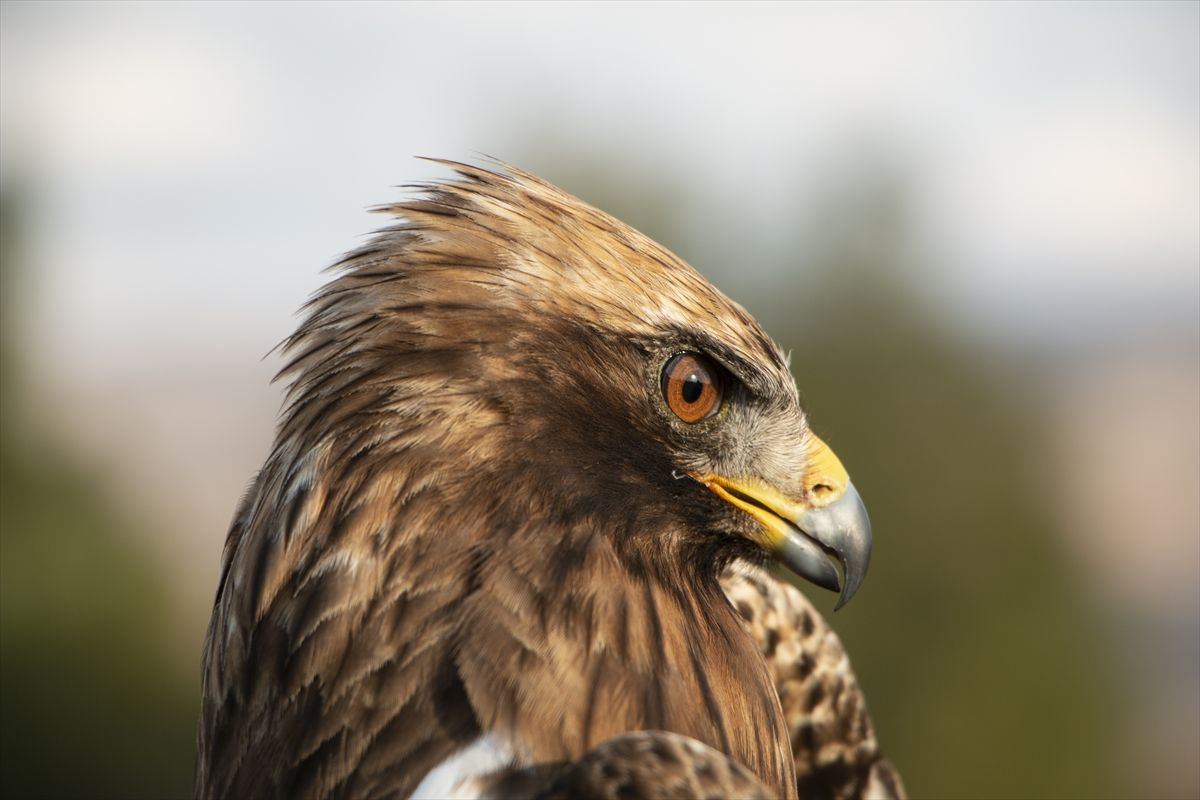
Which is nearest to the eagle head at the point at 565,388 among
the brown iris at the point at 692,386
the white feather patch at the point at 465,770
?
the brown iris at the point at 692,386

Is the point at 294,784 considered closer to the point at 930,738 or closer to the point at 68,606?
the point at 68,606

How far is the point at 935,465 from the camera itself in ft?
65.5

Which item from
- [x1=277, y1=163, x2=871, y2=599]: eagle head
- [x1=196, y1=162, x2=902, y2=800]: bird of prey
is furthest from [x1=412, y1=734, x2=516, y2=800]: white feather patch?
[x1=277, y1=163, x2=871, y2=599]: eagle head

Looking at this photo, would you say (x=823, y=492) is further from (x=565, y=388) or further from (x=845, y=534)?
(x=565, y=388)

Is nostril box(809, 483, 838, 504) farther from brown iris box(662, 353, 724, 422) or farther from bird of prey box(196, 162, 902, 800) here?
brown iris box(662, 353, 724, 422)

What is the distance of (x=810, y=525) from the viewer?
304 centimetres

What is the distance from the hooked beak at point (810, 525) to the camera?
3025 mm

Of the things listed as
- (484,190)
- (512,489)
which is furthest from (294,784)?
(484,190)

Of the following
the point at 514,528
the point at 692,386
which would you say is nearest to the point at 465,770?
the point at 514,528

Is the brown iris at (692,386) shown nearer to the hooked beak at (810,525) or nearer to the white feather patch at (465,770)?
the hooked beak at (810,525)

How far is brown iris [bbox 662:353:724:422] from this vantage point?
9.45ft

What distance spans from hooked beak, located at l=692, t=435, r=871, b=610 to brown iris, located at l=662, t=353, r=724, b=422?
0.18 metres

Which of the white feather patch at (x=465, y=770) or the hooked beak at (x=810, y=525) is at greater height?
the hooked beak at (x=810, y=525)

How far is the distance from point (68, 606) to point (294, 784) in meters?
15.0
